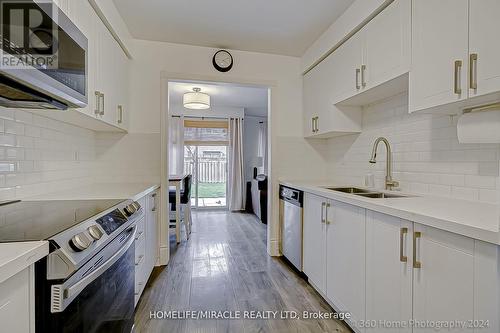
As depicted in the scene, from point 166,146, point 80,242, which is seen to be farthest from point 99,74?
point 80,242

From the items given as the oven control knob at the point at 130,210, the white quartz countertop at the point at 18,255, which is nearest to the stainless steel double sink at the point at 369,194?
the oven control knob at the point at 130,210

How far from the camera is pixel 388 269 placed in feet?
4.36

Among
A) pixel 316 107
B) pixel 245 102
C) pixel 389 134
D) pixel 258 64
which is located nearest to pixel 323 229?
pixel 389 134

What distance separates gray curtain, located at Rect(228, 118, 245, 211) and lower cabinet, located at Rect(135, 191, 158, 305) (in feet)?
10.9

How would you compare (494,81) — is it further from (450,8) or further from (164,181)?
(164,181)

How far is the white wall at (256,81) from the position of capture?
8.91 ft

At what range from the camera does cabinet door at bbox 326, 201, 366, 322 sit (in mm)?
1558

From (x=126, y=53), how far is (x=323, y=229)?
8.15ft

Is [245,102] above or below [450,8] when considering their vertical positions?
above

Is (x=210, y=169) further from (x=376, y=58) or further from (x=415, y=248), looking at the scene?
(x=415, y=248)

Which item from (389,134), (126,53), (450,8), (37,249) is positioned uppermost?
(126,53)

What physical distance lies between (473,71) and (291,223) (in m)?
1.91

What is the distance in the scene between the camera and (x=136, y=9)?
7.13 ft

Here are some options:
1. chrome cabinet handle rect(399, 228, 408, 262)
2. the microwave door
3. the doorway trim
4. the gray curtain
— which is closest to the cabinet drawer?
the doorway trim
